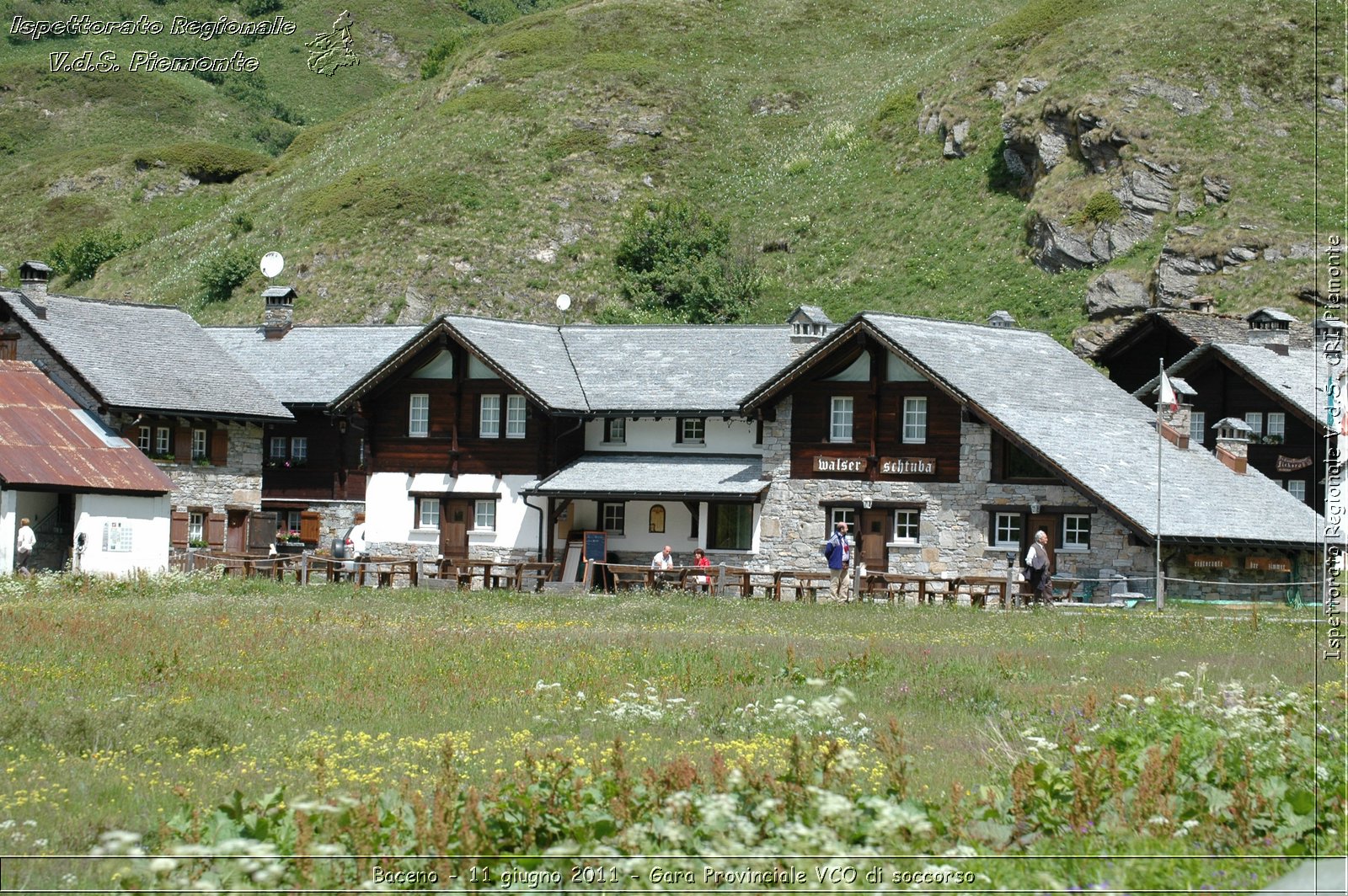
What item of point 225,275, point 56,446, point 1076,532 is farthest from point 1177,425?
point 225,275

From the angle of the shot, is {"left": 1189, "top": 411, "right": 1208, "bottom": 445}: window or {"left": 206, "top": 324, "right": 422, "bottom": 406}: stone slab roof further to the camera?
{"left": 1189, "top": 411, "right": 1208, "bottom": 445}: window

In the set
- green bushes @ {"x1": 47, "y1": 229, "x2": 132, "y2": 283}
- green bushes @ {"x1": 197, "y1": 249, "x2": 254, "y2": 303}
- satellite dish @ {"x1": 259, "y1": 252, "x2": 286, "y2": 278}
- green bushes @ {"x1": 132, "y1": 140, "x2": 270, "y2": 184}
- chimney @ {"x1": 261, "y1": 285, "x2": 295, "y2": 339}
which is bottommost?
chimney @ {"x1": 261, "y1": 285, "x2": 295, "y2": 339}

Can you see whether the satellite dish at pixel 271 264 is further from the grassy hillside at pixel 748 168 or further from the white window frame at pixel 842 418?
the white window frame at pixel 842 418

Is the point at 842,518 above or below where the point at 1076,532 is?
above

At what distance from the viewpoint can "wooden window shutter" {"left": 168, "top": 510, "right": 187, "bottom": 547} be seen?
46375 millimetres

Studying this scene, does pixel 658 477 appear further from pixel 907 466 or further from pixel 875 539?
pixel 907 466

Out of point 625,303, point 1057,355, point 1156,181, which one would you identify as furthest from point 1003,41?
point 1057,355

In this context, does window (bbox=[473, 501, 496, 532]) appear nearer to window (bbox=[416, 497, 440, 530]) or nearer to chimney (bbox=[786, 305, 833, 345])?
window (bbox=[416, 497, 440, 530])

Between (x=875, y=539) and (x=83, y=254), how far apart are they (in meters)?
73.0

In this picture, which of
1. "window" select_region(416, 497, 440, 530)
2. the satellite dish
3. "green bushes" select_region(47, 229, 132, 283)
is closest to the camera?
"window" select_region(416, 497, 440, 530)

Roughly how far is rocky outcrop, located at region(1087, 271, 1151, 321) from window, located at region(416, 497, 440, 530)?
31.9m

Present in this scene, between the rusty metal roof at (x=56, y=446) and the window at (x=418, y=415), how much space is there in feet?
23.8

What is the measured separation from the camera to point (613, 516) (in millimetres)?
46688

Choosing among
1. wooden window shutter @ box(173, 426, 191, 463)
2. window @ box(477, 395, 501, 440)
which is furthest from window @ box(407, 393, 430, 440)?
wooden window shutter @ box(173, 426, 191, 463)
